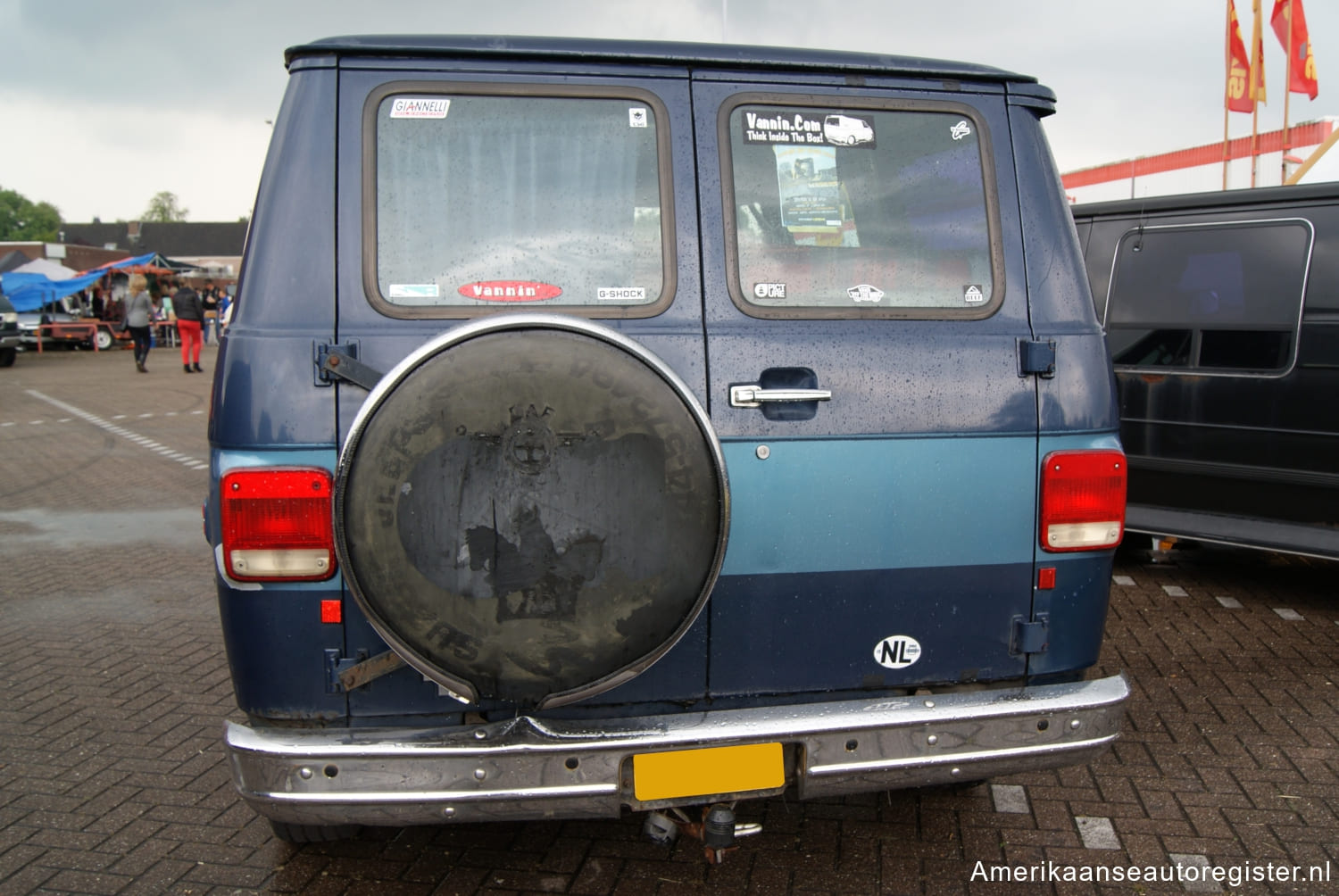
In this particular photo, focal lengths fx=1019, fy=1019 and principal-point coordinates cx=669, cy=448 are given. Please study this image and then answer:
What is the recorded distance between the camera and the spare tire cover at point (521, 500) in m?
2.18

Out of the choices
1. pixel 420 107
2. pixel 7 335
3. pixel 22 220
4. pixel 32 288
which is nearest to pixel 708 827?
pixel 420 107

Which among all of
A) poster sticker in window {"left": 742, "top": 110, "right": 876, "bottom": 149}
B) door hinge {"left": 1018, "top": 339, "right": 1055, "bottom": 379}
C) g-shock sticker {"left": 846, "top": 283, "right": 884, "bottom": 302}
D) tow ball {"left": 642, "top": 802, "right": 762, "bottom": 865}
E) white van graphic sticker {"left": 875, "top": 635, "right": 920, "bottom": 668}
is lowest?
tow ball {"left": 642, "top": 802, "right": 762, "bottom": 865}

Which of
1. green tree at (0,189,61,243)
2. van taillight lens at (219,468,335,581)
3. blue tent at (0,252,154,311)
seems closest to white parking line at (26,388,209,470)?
van taillight lens at (219,468,335,581)

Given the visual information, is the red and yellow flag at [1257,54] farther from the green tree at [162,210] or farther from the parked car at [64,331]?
the green tree at [162,210]

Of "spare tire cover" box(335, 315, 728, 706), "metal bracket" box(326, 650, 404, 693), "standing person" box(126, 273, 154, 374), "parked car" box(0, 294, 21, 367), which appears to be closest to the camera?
"spare tire cover" box(335, 315, 728, 706)

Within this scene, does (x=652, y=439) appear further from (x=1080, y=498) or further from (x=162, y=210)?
(x=162, y=210)

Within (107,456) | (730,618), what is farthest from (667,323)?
(107,456)

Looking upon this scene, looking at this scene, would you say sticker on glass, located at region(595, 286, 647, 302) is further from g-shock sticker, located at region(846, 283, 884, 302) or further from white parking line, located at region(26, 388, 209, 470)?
white parking line, located at region(26, 388, 209, 470)

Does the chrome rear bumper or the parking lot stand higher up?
the chrome rear bumper

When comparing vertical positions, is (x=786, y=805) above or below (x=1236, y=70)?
below

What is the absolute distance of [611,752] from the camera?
2.38m

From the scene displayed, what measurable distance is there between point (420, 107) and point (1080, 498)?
199cm

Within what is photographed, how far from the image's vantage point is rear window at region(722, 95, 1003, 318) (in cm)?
266

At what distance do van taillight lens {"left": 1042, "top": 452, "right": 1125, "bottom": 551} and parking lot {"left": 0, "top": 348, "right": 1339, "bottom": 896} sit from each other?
3.35 feet
